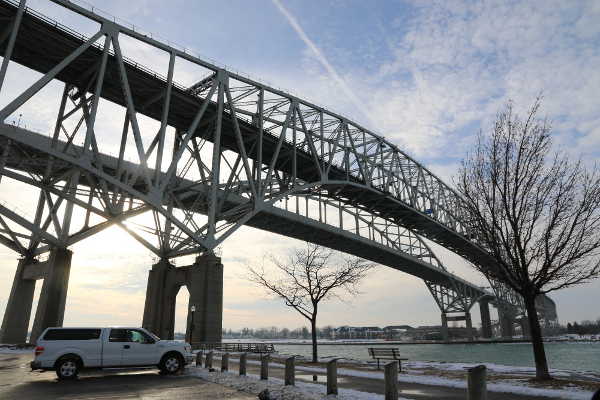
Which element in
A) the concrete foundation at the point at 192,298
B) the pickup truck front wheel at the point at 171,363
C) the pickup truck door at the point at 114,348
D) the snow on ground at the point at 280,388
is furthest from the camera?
the concrete foundation at the point at 192,298

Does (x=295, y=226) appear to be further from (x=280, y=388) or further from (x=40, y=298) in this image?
(x=280, y=388)

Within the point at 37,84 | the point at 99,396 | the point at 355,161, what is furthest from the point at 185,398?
the point at 355,161

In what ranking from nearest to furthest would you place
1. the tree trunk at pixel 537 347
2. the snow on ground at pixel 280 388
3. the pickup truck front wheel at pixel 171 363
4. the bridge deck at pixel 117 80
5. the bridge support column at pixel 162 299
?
the snow on ground at pixel 280 388
the tree trunk at pixel 537 347
the pickup truck front wheel at pixel 171 363
the bridge deck at pixel 117 80
the bridge support column at pixel 162 299

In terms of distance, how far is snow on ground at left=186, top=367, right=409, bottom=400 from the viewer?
964 centimetres

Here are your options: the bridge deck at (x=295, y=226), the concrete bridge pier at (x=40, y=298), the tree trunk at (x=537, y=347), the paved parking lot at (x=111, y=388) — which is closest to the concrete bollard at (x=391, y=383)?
the paved parking lot at (x=111, y=388)

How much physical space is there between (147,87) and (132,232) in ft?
36.4

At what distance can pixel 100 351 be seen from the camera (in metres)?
14.2

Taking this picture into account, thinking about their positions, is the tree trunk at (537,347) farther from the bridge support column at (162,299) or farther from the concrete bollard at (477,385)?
the bridge support column at (162,299)

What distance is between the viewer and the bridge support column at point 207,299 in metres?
31.0

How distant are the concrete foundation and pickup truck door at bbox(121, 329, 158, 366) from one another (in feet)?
51.6

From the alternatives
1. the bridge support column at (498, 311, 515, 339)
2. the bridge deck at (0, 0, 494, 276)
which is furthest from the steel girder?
the bridge support column at (498, 311, 515, 339)

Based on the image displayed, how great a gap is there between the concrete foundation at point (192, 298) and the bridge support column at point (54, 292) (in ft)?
21.9

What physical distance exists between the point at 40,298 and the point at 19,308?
724 cm

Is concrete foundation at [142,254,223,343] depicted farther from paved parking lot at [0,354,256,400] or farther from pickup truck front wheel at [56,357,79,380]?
pickup truck front wheel at [56,357,79,380]
